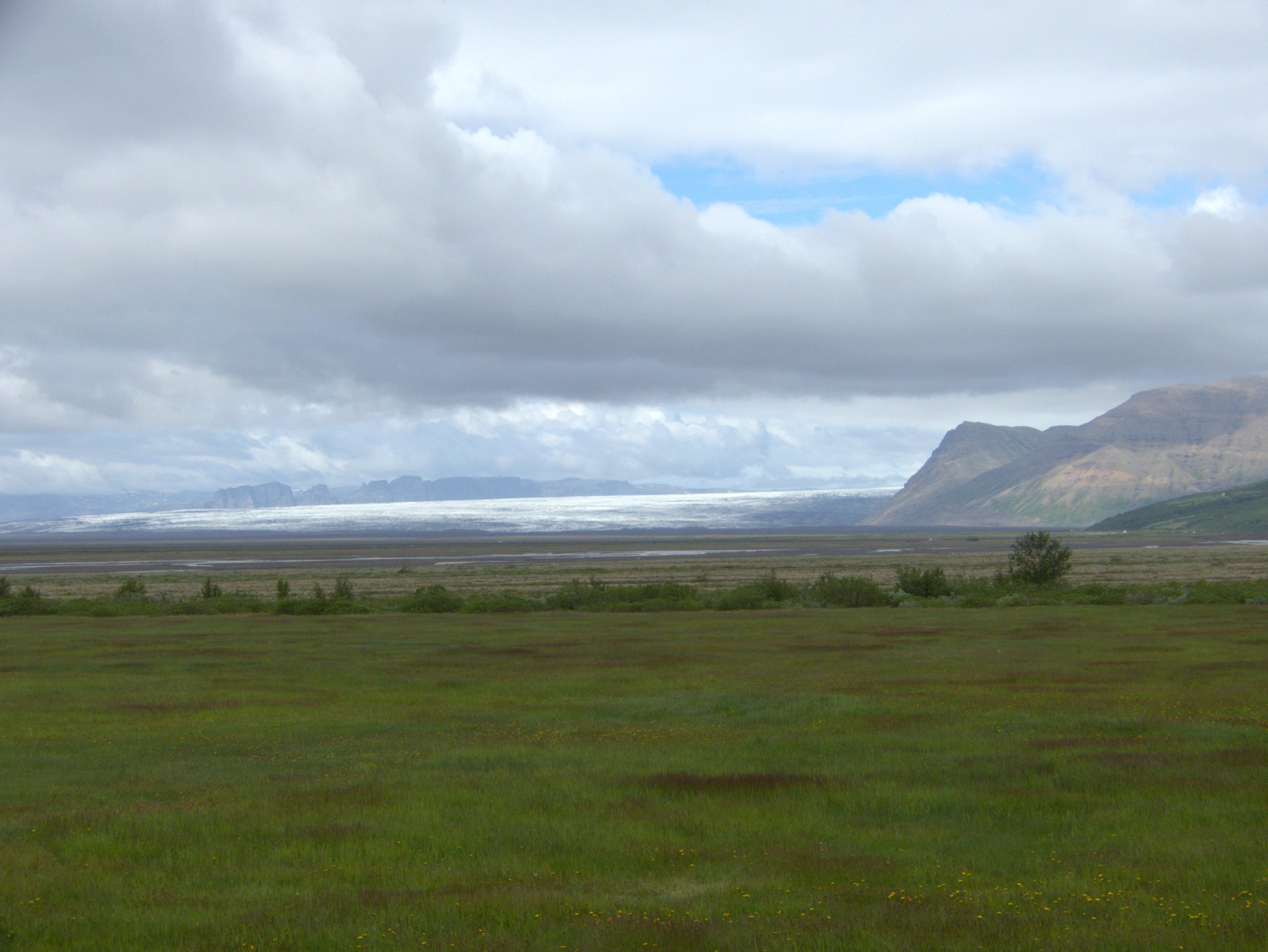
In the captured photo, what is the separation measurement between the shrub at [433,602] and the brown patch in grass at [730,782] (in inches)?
2035

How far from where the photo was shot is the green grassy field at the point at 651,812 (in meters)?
8.69

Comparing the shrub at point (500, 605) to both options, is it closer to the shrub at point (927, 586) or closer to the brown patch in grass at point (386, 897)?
the shrub at point (927, 586)

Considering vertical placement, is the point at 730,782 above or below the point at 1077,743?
above

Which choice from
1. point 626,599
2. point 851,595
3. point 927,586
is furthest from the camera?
point 626,599

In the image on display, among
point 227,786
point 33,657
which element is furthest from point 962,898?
point 33,657

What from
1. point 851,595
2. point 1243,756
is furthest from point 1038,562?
point 1243,756

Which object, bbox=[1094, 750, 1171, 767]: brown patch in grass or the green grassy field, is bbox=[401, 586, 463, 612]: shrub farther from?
bbox=[1094, 750, 1171, 767]: brown patch in grass

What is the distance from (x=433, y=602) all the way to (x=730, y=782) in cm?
5401

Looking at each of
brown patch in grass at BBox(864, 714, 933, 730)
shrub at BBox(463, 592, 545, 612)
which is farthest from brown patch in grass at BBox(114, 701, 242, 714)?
shrub at BBox(463, 592, 545, 612)

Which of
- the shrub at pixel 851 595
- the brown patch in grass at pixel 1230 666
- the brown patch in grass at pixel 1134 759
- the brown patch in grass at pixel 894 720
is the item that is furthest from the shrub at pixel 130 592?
the brown patch in grass at pixel 1134 759

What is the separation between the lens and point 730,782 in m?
14.1

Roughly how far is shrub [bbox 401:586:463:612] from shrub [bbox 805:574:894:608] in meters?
24.7

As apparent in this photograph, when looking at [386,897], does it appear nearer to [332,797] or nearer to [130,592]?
[332,797]

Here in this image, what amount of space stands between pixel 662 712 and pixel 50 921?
14.5m
